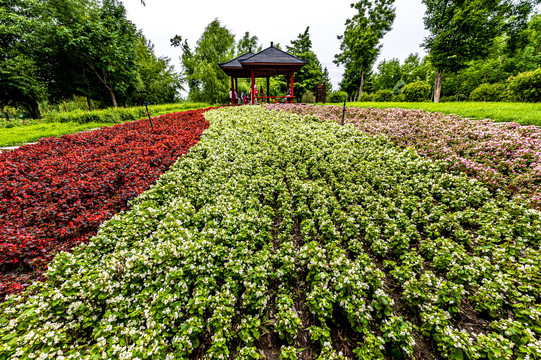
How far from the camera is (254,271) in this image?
256 cm

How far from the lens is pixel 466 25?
18.5 metres

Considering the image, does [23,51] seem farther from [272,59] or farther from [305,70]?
[305,70]

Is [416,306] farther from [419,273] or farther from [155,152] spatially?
[155,152]

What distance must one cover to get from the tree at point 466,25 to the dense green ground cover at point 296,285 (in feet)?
80.2

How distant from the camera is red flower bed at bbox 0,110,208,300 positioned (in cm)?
273

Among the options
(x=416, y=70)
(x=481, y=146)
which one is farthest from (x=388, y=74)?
(x=481, y=146)

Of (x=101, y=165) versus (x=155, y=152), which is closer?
(x=101, y=165)

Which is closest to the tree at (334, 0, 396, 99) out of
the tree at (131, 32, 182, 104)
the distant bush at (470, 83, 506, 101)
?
the distant bush at (470, 83, 506, 101)

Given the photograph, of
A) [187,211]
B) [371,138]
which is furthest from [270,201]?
[371,138]

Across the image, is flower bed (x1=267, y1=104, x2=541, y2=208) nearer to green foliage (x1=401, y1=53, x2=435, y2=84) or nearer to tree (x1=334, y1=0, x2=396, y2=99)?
tree (x1=334, y1=0, x2=396, y2=99)

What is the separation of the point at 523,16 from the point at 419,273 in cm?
3823

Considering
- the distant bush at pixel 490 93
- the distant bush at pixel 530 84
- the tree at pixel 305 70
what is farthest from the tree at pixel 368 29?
the distant bush at pixel 530 84

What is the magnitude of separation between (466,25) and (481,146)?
23.1 meters

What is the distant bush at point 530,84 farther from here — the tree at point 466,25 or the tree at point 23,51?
the tree at point 23,51
